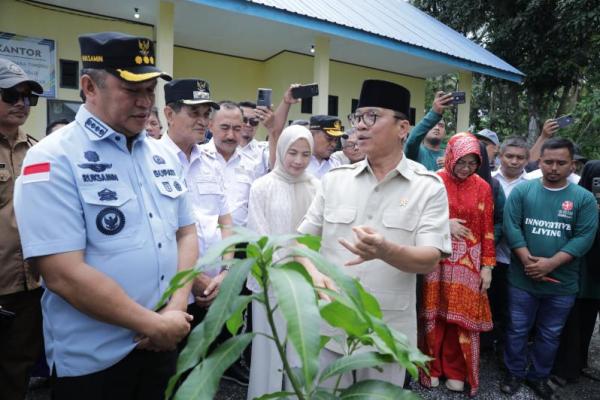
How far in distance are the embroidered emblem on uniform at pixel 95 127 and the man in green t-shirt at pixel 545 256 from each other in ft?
10.3

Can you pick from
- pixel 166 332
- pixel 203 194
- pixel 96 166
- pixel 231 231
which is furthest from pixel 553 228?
pixel 96 166

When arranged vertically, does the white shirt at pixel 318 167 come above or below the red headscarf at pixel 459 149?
below

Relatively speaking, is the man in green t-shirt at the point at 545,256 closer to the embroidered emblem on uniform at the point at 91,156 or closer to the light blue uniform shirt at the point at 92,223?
the light blue uniform shirt at the point at 92,223

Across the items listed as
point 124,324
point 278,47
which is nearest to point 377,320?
point 124,324

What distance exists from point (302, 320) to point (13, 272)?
2.23 meters

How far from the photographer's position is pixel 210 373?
0.84 meters

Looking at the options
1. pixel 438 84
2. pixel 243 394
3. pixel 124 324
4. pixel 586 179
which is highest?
pixel 438 84

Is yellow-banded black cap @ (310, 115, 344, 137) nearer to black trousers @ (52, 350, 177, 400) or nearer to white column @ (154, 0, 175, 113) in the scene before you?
black trousers @ (52, 350, 177, 400)

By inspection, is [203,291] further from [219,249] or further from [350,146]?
[350,146]

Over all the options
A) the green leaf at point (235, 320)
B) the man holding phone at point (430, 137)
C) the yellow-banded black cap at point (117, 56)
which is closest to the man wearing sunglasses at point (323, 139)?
the man holding phone at point (430, 137)

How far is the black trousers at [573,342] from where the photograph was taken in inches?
141

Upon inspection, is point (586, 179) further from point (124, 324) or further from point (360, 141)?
point (124, 324)

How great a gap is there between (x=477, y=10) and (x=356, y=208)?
43.2 ft

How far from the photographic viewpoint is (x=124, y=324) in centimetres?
150
